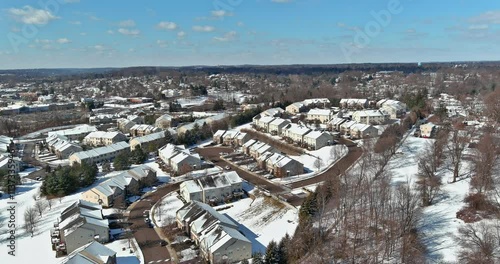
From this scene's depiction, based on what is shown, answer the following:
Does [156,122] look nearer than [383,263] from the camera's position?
No

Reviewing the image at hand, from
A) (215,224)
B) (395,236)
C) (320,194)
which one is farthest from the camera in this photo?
(320,194)

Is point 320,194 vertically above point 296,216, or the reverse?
point 320,194

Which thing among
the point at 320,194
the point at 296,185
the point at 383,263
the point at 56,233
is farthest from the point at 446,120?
the point at 56,233

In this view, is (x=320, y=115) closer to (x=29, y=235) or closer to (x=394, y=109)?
(x=394, y=109)

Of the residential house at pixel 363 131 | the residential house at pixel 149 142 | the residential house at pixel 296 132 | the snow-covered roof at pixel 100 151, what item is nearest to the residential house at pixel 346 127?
the residential house at pixel 363 131

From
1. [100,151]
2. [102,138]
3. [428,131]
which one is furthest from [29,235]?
[428,131]

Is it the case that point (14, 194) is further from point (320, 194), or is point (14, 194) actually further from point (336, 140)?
point (336, 140)

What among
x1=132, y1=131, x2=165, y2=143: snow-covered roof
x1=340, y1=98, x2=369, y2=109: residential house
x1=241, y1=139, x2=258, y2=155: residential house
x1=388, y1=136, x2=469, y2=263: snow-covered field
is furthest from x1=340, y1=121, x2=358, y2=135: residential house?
x1=132, y1=131, x2=165, y2=143: snow-covered roof

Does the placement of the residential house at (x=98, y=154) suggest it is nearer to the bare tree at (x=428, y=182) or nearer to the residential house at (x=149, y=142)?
the residential house at (x=149, y=142)
